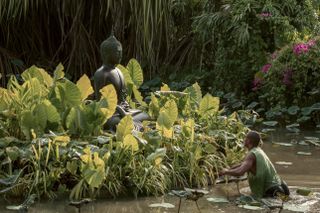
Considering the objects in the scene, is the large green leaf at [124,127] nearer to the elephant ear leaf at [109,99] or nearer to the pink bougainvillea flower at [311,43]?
the elephant ear leaf at [109,99]

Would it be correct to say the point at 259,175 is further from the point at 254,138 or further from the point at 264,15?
the point at 264,15

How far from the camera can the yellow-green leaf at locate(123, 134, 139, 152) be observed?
5.38 metres

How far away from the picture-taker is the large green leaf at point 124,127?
549 centimetres

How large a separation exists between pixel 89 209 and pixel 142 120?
1.62m

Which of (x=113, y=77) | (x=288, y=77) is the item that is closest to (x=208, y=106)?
(x=113, y=77)

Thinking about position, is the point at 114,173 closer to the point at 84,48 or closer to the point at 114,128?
the point at 114,128

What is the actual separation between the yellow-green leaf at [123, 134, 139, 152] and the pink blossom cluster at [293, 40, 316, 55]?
4419 mm

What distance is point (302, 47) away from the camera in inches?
364

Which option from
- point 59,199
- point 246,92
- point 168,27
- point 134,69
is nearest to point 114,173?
point 59,199

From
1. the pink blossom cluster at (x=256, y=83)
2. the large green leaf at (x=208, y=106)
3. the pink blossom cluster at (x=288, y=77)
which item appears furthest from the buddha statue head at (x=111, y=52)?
the pink blossom cluster at (x=256, y=83)

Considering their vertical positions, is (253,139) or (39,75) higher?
(39,75)

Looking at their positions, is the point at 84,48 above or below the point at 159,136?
above

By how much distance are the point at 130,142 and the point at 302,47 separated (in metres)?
4.53

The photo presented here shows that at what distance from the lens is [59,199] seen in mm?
5199
